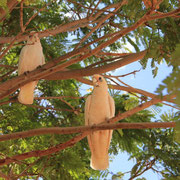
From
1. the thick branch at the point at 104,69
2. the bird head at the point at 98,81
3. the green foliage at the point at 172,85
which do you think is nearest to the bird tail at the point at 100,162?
the bird head at the point at 98,81

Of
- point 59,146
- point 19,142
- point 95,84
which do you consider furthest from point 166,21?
point 19,142

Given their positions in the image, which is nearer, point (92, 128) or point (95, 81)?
point (92, 128)

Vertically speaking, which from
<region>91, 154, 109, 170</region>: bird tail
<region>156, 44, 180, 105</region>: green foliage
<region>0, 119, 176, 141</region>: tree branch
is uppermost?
Result: <region>0, 119, 176, 141</region>: tree branch

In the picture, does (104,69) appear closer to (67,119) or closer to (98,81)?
(98,81)

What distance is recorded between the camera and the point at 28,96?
11.8 feet

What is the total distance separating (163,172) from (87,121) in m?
1.18

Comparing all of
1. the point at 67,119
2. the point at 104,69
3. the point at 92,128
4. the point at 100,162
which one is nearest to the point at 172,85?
the point at 92,128

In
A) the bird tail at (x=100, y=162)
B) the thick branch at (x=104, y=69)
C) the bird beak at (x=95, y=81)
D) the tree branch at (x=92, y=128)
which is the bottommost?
the bird tail at (x=100, y=162)

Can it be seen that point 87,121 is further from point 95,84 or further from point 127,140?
point 127,140

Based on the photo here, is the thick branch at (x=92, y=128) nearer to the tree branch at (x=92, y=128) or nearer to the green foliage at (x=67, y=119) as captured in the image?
the tree branch at (x=92, y=128)

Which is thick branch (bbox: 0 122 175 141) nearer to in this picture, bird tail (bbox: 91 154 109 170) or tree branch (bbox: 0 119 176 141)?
tree branch (bbox: 0 119 176 141)

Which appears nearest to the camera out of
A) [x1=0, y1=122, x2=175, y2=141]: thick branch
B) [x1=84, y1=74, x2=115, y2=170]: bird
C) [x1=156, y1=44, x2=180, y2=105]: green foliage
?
[x1=156, y1=44, x2=180, y2=105]: green foliage

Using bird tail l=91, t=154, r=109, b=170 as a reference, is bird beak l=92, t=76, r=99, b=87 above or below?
above

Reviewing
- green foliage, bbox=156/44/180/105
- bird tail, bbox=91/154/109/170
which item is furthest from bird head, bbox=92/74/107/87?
green foliage, bbox=156/44/180/105
